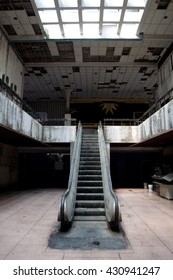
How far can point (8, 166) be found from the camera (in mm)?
13633

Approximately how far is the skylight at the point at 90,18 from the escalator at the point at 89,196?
6782 mm

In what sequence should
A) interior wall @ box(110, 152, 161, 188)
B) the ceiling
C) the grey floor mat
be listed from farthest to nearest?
interior wall @ box(110, 152, 161, 188) → the ceiling → the grey floor mat

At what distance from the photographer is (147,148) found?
14703 mm

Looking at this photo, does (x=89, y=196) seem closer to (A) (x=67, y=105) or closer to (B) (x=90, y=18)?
(B) (x=90, y=18)

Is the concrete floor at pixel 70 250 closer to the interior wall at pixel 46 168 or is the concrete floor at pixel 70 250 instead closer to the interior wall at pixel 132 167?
the interior wall at pixel 132 167

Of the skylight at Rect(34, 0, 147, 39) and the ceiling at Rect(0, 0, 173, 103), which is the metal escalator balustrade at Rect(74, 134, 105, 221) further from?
the ceiling at Rect(0, 0, 173, 103)

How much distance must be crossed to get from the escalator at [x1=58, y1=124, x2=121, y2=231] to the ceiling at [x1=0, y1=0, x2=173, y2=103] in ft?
23.2

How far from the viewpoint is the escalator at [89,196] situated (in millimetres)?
5090

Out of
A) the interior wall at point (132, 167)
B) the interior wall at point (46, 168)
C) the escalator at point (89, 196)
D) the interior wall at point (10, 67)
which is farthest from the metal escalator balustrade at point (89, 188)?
the interior wall at point (46, 168)

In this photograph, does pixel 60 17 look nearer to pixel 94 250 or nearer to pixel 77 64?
pixel 77 64

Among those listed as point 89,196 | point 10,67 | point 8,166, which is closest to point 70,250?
point 89,196

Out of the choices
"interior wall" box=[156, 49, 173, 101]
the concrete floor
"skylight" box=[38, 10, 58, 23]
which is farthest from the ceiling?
the concrete floor

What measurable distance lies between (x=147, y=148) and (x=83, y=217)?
983 centimetres

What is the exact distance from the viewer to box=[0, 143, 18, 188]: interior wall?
1271 cm
